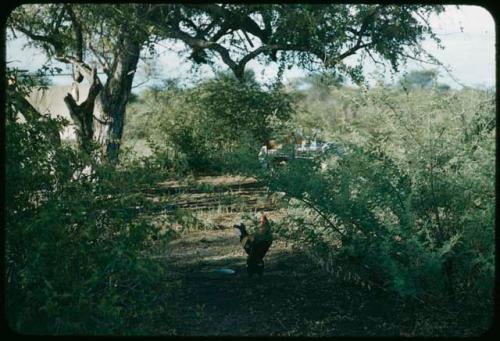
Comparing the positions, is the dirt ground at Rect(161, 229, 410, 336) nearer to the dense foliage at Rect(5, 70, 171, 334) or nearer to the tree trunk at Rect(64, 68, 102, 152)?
the dense foliage at Rect(5, 70, 171, 334)

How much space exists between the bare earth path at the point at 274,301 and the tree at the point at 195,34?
11.2ft

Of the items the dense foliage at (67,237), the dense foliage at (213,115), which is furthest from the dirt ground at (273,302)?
the dense foliage at (213,115)

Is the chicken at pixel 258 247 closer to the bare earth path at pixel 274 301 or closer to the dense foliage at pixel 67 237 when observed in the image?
the bare earth path at pixel 274 301

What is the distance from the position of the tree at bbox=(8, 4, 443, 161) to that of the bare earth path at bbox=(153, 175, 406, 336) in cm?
342

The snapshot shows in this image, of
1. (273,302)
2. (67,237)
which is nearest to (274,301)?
(273,302)

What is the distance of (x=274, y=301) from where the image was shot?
4.71 m

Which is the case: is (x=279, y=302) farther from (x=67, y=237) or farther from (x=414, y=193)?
(x=67, y=237)

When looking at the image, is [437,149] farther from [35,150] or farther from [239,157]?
[35,150]

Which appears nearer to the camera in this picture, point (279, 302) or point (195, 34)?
point (279, 302)

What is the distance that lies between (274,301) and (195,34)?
724cm

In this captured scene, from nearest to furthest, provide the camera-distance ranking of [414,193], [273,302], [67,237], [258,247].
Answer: [67,237], [414,193], [273,302], [258,247]

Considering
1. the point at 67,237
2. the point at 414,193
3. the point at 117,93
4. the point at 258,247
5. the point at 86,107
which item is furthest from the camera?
the point at 117,93

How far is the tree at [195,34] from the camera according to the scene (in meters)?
8.60

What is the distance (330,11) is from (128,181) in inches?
233
